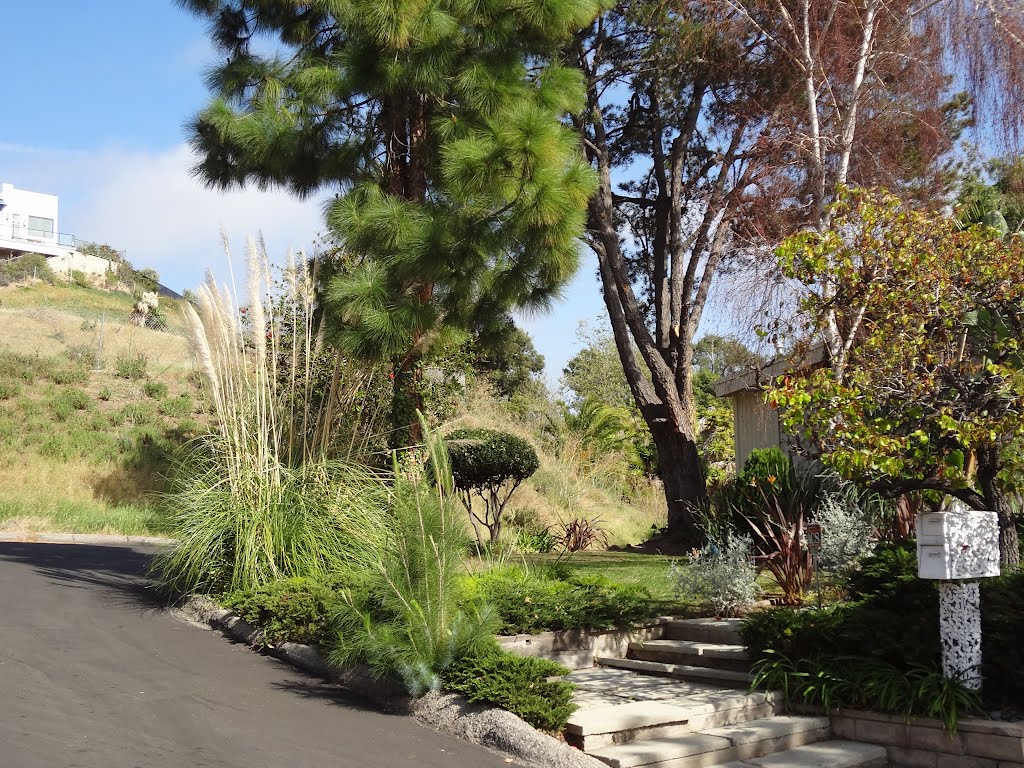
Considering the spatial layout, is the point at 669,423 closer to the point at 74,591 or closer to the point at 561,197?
the point at 561,197

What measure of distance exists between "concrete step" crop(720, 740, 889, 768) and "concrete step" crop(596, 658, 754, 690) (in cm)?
71

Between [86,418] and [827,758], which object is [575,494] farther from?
[827,758]

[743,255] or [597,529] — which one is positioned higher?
[743,255]

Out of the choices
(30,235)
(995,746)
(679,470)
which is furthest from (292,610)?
(30,235)

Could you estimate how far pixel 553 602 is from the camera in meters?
6.77

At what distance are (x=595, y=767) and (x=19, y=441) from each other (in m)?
18.0

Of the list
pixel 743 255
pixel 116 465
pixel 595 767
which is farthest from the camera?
pixel 116 465

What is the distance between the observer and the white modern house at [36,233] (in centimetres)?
4966

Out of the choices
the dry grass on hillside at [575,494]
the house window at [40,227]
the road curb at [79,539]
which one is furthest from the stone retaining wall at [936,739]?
the house window at [40,227]

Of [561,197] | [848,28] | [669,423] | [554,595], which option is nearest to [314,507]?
[554,595]

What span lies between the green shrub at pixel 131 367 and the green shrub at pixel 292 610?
19.0 meters

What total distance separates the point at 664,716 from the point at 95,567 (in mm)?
6685

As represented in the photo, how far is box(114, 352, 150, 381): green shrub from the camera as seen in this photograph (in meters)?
24.0

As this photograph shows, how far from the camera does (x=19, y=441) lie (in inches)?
745
